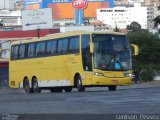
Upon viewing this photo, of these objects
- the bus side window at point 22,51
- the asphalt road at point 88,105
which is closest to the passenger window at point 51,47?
the bus side window at point 22,51

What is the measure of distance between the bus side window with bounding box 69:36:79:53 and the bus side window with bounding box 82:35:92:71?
1.29 ft

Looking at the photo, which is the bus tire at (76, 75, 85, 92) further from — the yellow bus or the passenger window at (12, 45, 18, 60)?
the passenger window at (12, 45, 18, 60)

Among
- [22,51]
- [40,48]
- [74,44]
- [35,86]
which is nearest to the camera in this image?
[74,44]

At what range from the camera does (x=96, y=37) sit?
31.7 m

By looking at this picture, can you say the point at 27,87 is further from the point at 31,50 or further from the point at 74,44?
the point at 74,44

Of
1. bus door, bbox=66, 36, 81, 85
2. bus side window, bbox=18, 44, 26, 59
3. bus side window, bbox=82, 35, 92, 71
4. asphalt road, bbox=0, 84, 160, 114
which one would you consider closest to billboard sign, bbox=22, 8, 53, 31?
bus side window, bbox=18, 44, 26, 59

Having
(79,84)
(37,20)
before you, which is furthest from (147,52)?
(79,84)

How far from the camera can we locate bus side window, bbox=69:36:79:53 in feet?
105

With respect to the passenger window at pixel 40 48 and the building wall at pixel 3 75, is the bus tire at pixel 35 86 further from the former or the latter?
the building wall at pixel 3 75

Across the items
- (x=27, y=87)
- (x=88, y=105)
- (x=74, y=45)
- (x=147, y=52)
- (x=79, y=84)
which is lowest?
(x=147, y=52)

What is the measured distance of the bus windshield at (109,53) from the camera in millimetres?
31656

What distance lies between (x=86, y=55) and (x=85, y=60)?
1.01 feet

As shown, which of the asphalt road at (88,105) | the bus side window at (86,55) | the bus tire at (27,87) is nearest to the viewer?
the asphalt road at (88,105)

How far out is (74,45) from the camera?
32.2 metres
